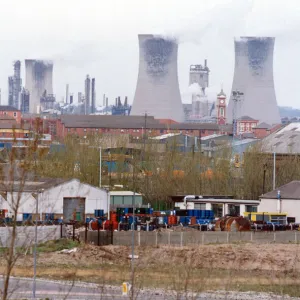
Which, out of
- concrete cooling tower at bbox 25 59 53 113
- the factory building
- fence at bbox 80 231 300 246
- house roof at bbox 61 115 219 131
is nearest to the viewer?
fence at bbox 80 231 300 246

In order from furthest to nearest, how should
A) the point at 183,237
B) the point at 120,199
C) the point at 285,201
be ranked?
the point at 120,199
the point at 285,201
the point at 183,237

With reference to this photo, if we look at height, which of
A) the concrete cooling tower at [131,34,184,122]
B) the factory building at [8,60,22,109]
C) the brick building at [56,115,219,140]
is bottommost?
the brick building at [56,115,219,140]

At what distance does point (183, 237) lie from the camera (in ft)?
69.9

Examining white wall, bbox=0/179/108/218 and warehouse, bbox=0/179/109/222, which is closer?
white wall, bbox=0/179/108/218

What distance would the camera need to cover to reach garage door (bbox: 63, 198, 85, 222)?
83.3 feet

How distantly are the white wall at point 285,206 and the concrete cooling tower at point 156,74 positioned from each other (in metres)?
40.6

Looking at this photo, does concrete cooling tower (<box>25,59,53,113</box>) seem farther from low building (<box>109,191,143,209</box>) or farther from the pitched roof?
low building (<box>109,191,143,209</box>)

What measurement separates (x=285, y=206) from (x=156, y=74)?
138 feet

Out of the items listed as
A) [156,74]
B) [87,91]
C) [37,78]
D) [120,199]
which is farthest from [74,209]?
[87,91]

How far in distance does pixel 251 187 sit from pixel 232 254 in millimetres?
13075

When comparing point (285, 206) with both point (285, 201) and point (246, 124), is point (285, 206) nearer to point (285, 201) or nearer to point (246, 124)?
point (285, 201)

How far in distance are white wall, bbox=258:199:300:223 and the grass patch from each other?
705 centimetres

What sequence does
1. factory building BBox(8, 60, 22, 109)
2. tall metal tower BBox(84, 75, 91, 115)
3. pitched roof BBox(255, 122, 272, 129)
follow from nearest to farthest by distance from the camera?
pitched roof BBox(255, 122, 272, 129) → tall metal tower BBox(84, 75, 91, 115) → factory building BBox(8, 60, 22, 109)

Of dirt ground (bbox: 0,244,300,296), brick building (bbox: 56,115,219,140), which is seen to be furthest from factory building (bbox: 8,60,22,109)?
dirt ground (bbox: 0,244,300,296)
